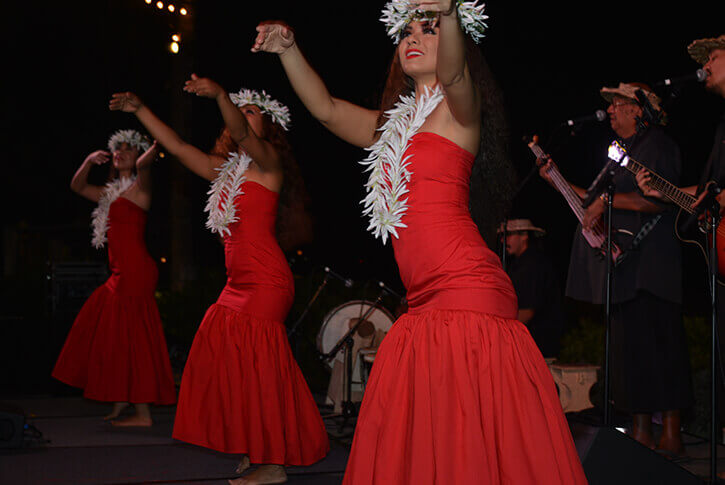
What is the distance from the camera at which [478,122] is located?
7.20 feet

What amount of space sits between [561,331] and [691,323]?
1.28 metres

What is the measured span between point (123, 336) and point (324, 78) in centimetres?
350

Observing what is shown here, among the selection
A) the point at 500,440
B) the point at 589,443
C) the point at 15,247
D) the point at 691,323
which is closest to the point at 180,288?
the point at 691,323

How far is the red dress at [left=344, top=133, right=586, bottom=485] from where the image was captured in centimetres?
199

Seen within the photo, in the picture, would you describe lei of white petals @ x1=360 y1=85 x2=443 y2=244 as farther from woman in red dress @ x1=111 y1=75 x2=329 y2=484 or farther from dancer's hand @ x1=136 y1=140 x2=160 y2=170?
dancer's hand @ x1=136 y1=140 x2=160 y2=170

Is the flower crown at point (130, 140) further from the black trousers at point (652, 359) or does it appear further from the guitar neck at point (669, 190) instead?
the black trousers at point (652, 359)

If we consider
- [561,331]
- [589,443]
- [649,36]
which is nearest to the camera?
[589,443]

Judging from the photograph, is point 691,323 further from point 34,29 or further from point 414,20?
point 34,29

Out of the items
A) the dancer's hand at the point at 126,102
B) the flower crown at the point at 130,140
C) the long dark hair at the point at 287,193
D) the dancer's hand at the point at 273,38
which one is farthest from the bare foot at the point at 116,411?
the dancer's hand at the point at 273,38

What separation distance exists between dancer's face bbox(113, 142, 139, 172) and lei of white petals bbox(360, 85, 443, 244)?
12.6 feet

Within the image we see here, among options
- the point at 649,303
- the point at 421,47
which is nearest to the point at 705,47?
the point at 649,303

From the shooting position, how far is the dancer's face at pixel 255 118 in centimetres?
398

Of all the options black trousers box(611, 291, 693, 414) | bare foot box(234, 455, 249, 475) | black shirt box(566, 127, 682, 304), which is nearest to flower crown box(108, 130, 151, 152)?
bare foot box(234, 455, 249, 475)

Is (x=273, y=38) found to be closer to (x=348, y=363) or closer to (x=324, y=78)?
(x=348, y=363)
